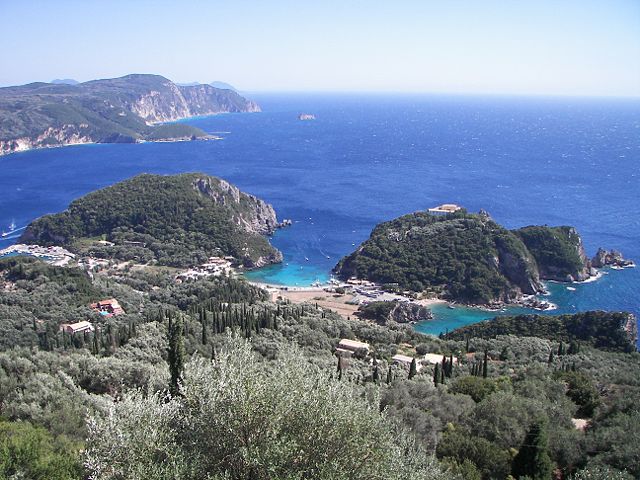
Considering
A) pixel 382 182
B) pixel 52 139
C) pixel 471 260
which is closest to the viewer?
pixel 471 260

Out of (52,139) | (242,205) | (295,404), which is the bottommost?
(242,205)

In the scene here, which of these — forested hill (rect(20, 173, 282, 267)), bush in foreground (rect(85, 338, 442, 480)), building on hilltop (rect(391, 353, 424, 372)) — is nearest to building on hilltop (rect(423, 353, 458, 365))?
building on hilltop (rect(391, 353, 424, 372))

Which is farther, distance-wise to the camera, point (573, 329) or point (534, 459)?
point (573, 329)

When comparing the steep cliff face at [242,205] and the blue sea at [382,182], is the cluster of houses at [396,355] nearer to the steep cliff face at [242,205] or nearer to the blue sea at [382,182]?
the blue sea at [382,182]

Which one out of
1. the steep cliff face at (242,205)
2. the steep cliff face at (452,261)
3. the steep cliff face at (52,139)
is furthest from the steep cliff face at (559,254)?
the steep cliff face at (52,139)

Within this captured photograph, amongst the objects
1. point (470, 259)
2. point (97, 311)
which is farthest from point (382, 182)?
point (97, 311)

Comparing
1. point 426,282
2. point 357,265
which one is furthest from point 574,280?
point 357,265

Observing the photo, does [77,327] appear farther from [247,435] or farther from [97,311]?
[247,435]

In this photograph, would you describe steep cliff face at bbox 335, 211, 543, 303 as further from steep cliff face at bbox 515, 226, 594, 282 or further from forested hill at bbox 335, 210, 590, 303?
steep cliff face at bbox 515, 226, 594, 282
